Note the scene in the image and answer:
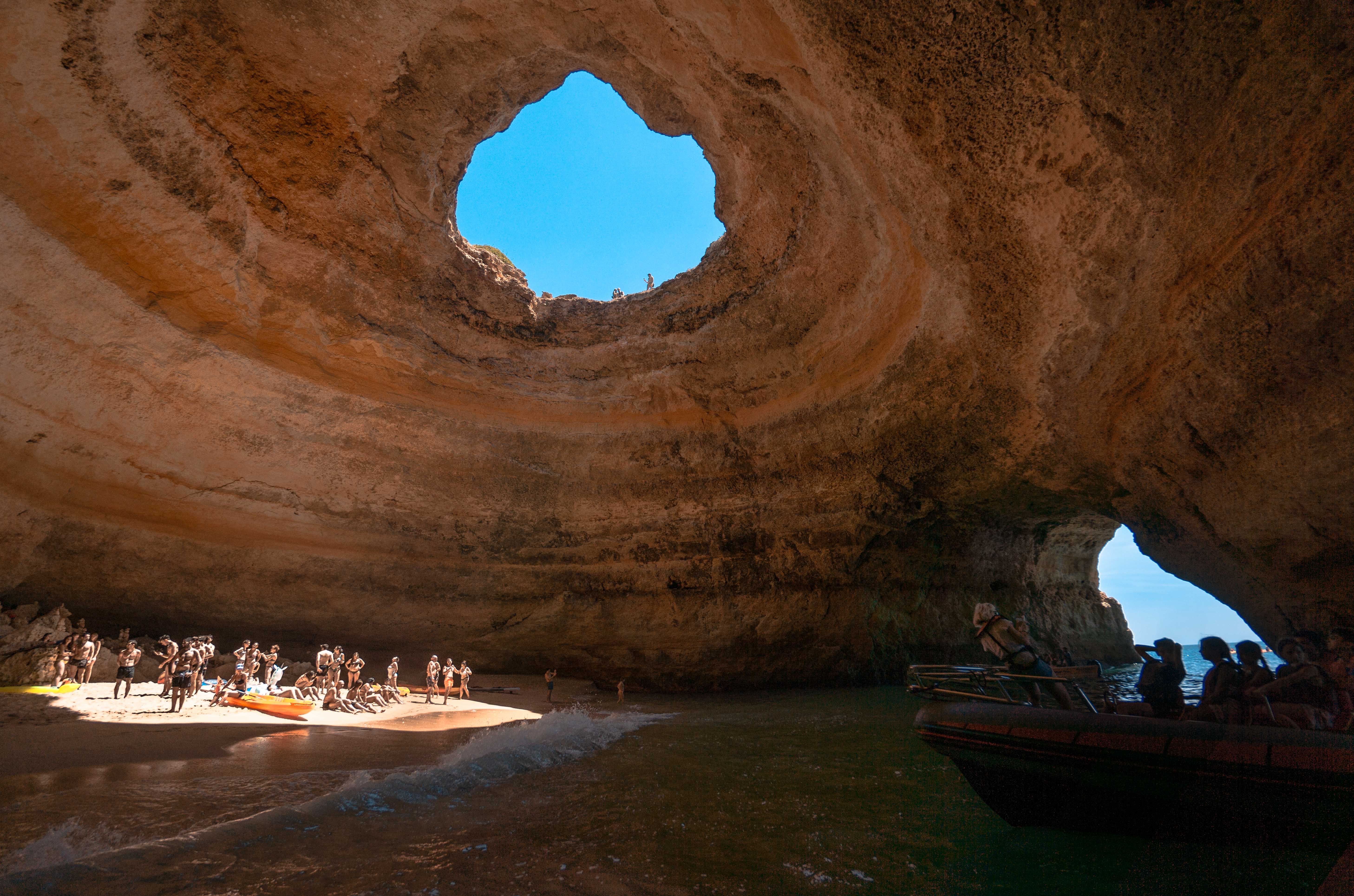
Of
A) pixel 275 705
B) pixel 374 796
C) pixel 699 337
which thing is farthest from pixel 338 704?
pixel 699 337

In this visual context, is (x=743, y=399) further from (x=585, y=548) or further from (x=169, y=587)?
(x=169, y=587)

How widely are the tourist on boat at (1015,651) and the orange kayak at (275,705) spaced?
8241 millimetres

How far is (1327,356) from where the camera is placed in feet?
17.1

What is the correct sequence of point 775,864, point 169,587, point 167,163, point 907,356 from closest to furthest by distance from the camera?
point 775,864
point 167,163
point 907,356
point 169,587

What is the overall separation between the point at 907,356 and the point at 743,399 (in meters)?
3.24

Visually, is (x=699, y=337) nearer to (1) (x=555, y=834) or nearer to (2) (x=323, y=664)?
(1) (x=555, y=834)

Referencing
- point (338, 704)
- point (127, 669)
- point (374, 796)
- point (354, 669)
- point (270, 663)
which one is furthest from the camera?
point (270, 663)

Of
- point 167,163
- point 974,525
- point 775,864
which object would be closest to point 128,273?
point 167,163

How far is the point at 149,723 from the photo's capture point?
620 centimetres

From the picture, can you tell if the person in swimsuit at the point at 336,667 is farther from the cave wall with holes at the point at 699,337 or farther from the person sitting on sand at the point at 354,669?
the cave wall with holes at the point at 699,337

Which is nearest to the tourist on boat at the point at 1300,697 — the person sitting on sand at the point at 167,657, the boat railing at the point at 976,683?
the boat railing at the point at 976,683

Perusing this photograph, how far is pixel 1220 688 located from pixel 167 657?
1264 centimetres

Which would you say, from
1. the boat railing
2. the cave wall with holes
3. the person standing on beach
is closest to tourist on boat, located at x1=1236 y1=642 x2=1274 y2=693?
the boat railing

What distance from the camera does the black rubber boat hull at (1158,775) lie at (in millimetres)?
2775
